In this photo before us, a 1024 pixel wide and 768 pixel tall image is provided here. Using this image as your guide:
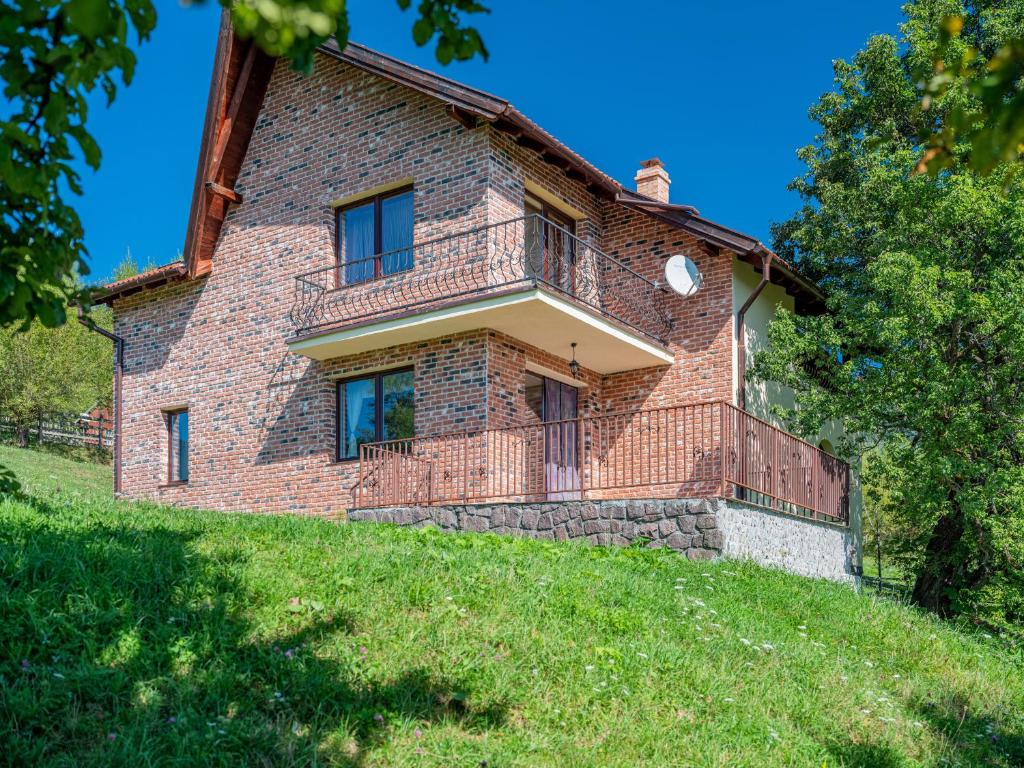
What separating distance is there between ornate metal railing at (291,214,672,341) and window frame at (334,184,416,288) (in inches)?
1.3

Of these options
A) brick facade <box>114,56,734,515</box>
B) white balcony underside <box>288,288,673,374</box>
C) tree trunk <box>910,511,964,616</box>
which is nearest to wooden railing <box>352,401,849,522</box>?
brick facade <box>114,56,734,515</box>

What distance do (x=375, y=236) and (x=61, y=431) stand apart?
24.3 m

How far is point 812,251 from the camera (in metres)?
18.2

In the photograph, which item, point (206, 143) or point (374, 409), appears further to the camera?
point (206, 143)

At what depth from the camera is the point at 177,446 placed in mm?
18188

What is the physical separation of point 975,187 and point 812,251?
14.3 ft

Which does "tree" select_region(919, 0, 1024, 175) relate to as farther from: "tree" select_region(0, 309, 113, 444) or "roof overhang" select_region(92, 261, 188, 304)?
"tree" select_region(0, 309, 113, 444)

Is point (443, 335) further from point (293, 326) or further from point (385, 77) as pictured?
point (385, 77)

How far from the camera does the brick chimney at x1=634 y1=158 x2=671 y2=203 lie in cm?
1812

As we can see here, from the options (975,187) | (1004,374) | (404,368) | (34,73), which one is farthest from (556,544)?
(34,73)

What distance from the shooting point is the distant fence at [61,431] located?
112 feet

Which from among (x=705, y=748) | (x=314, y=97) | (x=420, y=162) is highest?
(x=314, y=97)

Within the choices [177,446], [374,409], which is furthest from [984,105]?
[177,446]

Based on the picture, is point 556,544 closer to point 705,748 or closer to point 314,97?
point 705,748
